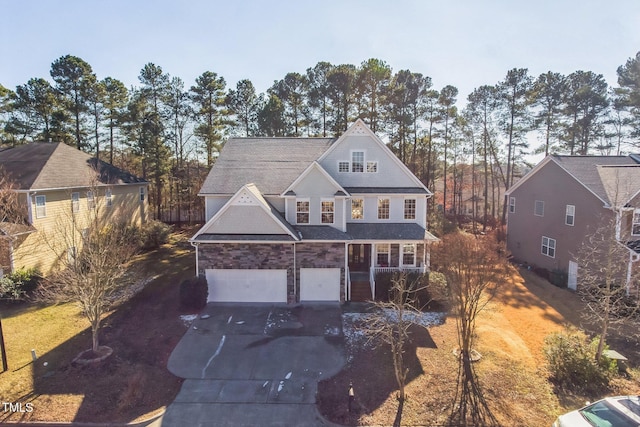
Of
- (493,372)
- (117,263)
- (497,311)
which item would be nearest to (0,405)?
(117,263)

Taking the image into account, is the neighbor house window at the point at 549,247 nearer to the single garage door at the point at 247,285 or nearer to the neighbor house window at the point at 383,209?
the neighbor house window at the point at 383,209

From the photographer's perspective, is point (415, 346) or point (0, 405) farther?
point (415, 346)

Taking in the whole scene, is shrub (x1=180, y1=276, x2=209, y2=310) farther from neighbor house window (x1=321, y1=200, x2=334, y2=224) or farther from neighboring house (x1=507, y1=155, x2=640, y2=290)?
neighboring house (x1=507, y1=155, x2=640, y2=290)

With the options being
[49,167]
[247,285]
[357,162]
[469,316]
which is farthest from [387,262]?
[49,167]

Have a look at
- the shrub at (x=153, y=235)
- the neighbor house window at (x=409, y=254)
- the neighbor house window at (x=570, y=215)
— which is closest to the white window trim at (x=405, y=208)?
the neighbor house window at (x=409, y=254)

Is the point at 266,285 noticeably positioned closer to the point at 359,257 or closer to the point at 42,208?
the point at 359,257

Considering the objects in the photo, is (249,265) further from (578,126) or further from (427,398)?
(578,126)
